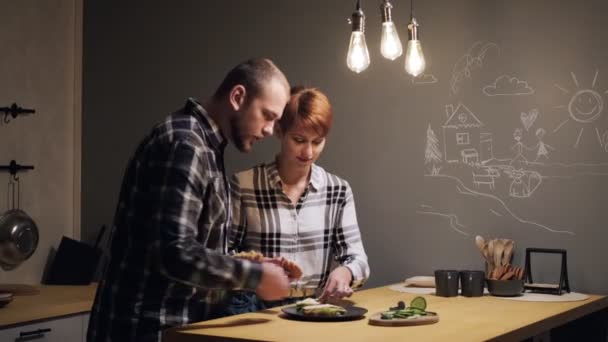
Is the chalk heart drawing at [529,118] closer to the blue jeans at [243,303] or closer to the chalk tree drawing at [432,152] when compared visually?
the chalk tree drawing at [432,152]

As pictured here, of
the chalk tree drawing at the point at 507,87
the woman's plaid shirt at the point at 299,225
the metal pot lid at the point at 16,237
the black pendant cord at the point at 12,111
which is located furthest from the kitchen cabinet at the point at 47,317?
the chalk tree drawing at the point at 507,87

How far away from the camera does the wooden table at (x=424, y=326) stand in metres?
2.13

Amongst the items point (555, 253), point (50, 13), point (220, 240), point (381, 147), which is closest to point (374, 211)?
point (381, 147)

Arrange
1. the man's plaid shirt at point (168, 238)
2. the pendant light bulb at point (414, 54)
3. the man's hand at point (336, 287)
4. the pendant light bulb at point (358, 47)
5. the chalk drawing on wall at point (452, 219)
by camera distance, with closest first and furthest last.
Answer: the man's plaid shirt at point (168, 238), the man's hand at point (336, 287), the pendant light bulb at point (358, 47), the pendant light bulb at point (414, 54), the chalk drawing on wall at point (452, 219)

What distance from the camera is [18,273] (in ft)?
13.1

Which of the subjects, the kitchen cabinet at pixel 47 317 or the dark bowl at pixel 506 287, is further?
the kitchen cabinet at pixel 47 317

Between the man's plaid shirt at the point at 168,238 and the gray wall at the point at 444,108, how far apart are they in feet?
4.93

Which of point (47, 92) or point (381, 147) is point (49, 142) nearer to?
point (47, 92)

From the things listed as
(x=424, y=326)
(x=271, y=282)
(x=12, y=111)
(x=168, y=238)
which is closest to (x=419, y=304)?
(x=424, y=326)

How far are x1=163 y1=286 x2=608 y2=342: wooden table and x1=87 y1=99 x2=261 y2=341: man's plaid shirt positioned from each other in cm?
10

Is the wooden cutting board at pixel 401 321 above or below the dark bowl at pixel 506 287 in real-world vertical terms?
below

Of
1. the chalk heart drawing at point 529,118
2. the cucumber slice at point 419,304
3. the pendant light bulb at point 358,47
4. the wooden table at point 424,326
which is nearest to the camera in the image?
the wooden table at point 424,326

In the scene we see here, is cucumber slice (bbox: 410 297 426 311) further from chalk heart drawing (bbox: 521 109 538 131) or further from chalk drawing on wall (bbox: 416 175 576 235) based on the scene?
chalk heart drawing (bbox: 521 109 538 131)

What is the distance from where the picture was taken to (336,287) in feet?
8.65
